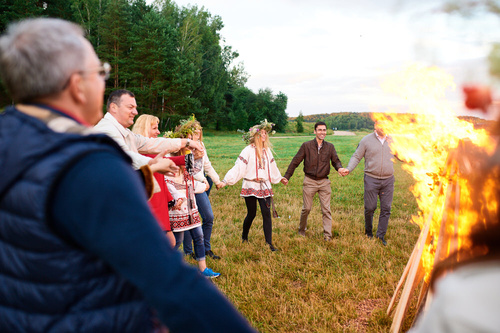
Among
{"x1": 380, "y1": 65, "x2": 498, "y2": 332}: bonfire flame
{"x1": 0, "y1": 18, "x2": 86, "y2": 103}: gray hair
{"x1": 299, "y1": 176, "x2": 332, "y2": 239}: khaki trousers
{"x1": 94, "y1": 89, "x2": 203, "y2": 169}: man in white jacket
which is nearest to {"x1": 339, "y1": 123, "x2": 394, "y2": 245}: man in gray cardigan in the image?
{"x1": 299, "y1": 176, "x2": 332, "y2": 239}: khaki trousers

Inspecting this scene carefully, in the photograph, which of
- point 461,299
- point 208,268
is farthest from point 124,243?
point 208,268

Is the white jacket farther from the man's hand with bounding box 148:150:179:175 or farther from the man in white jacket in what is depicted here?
the man's hand with bounding box 148:150:179:175

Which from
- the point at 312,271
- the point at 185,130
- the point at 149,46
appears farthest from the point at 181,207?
the point at 149,46

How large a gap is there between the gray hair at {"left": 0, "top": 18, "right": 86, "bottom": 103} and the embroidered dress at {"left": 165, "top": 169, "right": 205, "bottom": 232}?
4.25m

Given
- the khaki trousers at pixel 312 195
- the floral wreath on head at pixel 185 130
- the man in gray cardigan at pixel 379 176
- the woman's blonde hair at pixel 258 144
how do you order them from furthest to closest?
the khaki trousers at pixel 312 195 < the man in gray cardigan at pixel 379 176 < the woman's blonde hair at pixel 258 144 < the floral wreath on head at pixel 185 130

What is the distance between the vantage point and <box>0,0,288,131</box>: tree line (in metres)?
34.9

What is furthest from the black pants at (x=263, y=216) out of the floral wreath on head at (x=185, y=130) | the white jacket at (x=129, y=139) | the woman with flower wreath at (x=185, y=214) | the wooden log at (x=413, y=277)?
the wooden log at (x=413, y=277)

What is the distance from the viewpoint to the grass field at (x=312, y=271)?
14.2 ft

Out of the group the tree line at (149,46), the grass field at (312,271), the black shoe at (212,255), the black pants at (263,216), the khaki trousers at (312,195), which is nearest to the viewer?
the grass field at (312,271)

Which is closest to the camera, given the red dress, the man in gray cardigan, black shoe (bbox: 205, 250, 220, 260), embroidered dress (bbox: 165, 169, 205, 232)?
the red dress

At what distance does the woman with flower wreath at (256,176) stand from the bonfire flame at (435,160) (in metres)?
3.16

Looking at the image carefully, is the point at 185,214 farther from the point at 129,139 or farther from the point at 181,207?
the point at 129,139

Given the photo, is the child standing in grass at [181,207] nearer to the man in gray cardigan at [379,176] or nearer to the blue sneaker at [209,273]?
the blue sneaker at [209,273]

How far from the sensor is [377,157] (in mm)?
7219
